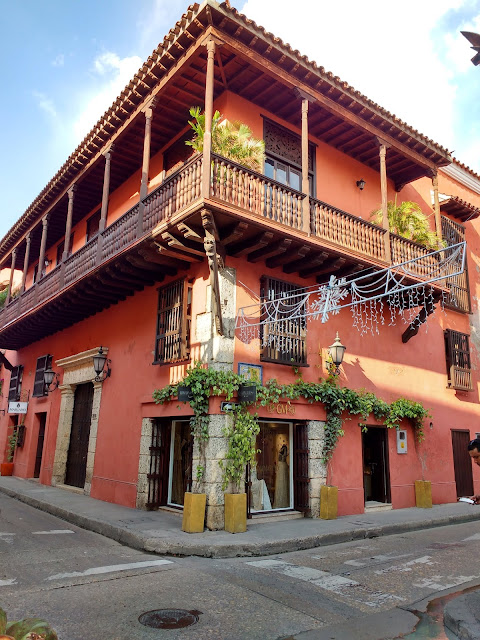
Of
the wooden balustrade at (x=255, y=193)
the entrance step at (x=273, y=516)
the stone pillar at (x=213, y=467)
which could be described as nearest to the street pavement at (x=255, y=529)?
the entrance step at (x=273, y=516)

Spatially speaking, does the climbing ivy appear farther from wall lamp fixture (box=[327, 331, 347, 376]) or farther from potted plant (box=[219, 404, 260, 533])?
wall lamp fixture (box=[327, 331, 347, 376])

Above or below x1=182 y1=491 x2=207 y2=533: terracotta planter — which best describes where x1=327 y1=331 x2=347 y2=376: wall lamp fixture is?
above

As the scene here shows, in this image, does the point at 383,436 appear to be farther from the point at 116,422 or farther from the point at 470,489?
the point at 116,422

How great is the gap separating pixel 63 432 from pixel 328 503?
8.61 m

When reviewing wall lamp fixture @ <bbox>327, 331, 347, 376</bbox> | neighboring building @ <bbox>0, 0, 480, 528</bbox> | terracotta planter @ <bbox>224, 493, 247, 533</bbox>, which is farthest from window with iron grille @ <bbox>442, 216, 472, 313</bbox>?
terracotta planter @ <bbox>224, 493, 247, 533</bbox>

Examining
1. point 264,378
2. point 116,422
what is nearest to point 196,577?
point 264,378

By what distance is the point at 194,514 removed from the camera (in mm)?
7871

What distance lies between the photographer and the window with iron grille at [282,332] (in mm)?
9555

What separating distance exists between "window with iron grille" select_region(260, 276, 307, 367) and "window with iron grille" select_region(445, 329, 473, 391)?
5.76 metres

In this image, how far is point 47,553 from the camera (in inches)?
264

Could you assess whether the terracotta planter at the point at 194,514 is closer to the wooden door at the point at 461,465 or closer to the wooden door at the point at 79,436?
the wooden door at the point at 79,436

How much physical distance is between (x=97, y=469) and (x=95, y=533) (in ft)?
12.2

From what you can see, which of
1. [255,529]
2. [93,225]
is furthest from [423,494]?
[93,225]

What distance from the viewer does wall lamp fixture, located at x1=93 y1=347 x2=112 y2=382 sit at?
12398 millimetres
